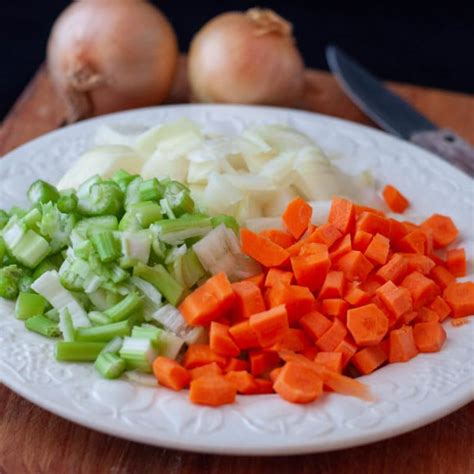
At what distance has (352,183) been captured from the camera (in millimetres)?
2830

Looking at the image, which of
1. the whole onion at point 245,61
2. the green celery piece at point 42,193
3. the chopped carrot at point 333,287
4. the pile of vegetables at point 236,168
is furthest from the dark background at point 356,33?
the chopped carrot at point 333,287

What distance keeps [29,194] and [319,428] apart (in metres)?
1.14

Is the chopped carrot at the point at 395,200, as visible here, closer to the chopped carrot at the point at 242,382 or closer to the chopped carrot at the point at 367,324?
the chopped carrot at the point at 367,324

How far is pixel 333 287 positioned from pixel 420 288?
0.82 ft

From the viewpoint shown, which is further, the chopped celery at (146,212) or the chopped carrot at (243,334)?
the chopped celery at (146,212)

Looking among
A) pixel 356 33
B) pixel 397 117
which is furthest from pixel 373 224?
pixel 356 33

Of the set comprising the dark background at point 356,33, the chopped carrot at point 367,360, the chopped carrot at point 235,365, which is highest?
the chopped carrot at point 235,365

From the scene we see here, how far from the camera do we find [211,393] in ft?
6.36

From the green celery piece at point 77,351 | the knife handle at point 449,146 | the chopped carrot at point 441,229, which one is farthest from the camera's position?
the knife handle at point 449,146

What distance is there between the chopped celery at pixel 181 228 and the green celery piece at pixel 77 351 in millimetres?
338

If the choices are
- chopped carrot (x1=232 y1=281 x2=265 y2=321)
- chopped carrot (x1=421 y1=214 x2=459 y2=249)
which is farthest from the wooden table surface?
chopped carrot (x1=421 y1=214 x2=459 y2=249)

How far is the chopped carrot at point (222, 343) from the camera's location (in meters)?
2.07

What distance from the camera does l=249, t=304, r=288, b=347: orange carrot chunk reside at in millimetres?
2057

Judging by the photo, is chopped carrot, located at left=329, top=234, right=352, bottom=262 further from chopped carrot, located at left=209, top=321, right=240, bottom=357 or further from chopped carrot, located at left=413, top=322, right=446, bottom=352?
chopped carrot, located at left=209, top=321, right=240, bottom=357
